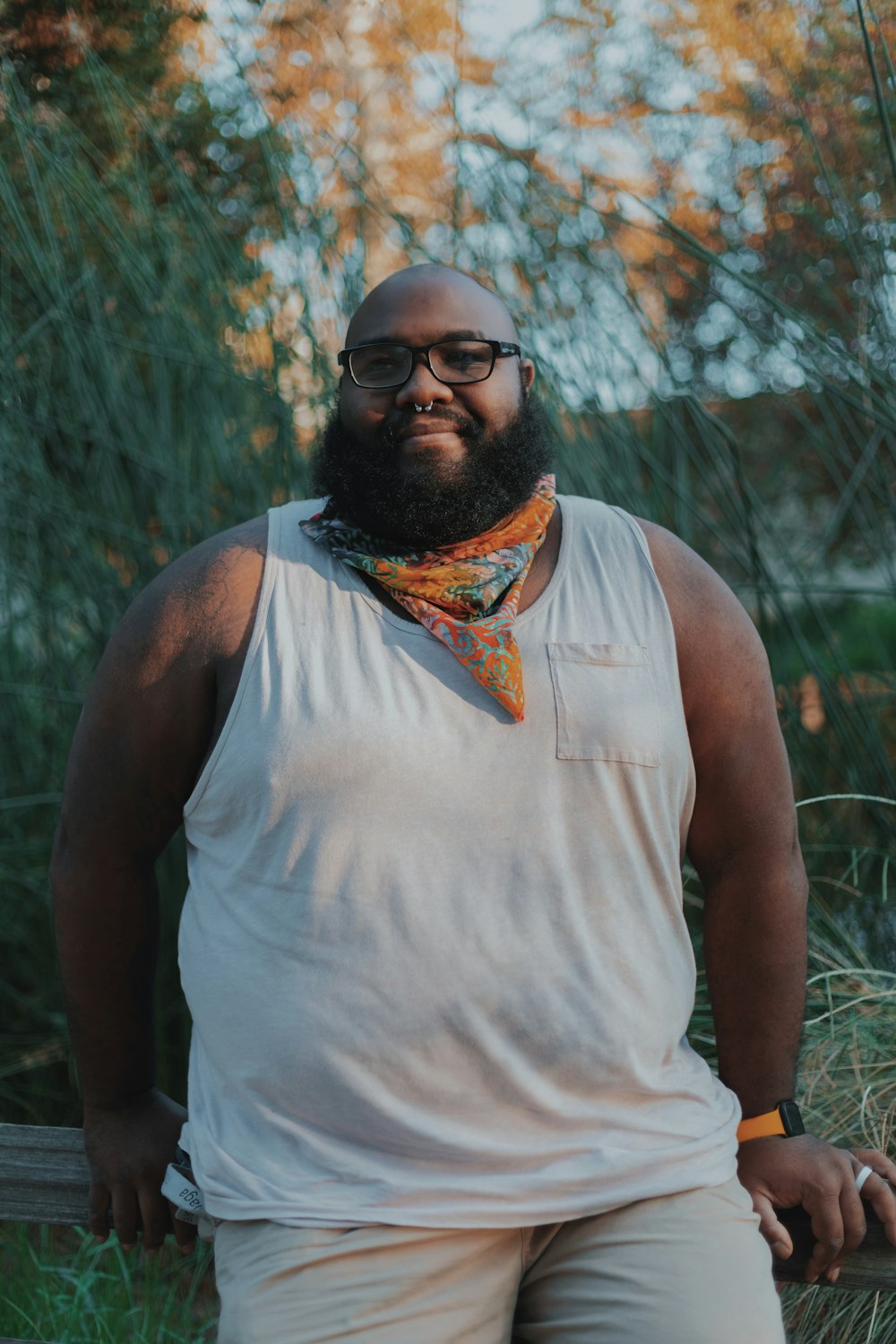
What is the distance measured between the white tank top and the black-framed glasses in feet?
1.02

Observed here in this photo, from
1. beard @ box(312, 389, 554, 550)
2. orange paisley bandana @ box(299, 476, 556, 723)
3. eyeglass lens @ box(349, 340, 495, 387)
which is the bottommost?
orange paisley bandana @ box(299, 476, 556, 723)

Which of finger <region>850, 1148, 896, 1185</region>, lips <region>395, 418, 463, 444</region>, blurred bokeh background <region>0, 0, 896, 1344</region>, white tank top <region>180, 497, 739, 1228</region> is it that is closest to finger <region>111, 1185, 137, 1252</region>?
white tank top <region>180, 497, 739, 1228</region>

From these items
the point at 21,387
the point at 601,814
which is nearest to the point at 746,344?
the point at 21,387

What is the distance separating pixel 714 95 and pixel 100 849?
3.70 metres

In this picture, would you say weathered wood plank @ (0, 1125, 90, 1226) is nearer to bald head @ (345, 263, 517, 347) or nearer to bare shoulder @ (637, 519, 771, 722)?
bare shoulder @ (637, 519, 771, 722)

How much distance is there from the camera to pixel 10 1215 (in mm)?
1291

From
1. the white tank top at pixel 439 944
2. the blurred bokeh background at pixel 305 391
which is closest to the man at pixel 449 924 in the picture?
the white tank top at pixel 439 944

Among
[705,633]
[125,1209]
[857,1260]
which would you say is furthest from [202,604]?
[857,1260]

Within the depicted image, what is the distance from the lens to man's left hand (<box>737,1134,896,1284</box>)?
112cm

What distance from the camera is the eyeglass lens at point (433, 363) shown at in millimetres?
1318

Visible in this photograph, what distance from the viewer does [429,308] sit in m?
1.32

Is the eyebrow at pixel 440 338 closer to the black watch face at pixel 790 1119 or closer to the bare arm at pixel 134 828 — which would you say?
the bare arm at pixel 134 828

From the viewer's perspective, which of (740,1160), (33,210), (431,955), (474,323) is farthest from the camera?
(33,210)

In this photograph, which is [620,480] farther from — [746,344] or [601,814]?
[746,344]
